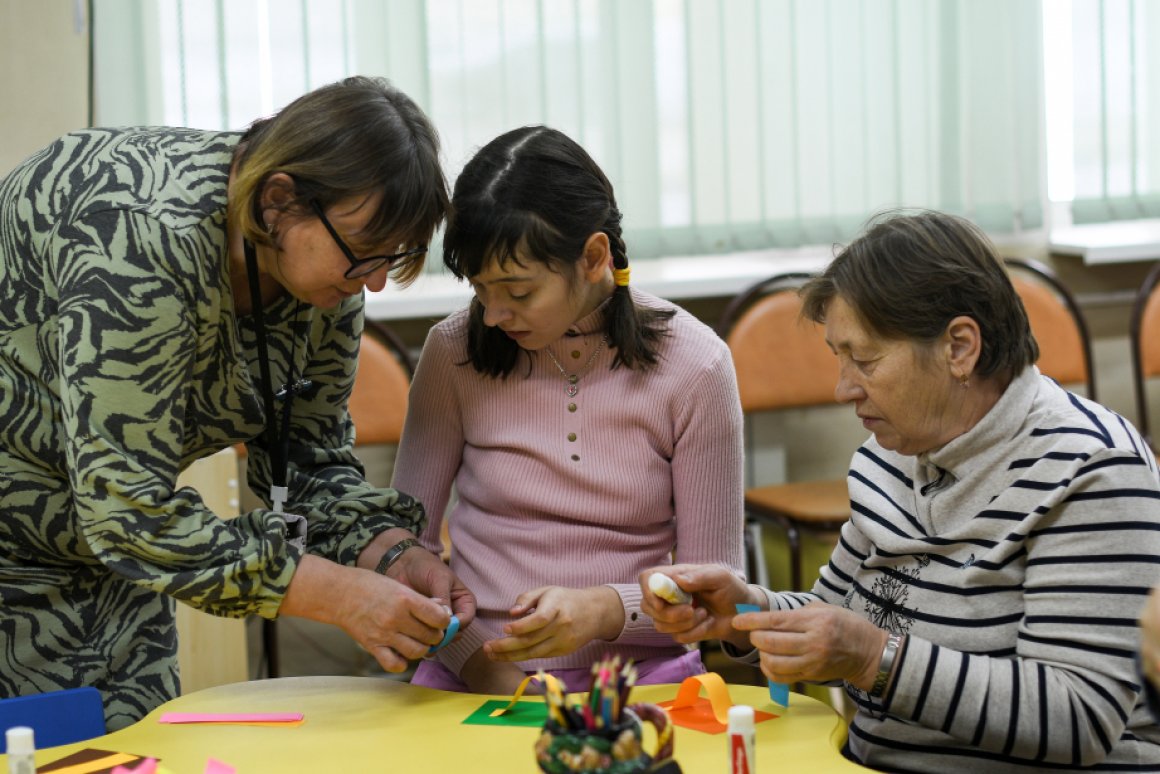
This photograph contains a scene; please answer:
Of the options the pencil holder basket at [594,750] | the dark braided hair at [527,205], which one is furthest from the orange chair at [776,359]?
the pencil holder basket at [594,750]

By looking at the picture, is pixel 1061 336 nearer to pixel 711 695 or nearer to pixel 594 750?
pixel 711 695

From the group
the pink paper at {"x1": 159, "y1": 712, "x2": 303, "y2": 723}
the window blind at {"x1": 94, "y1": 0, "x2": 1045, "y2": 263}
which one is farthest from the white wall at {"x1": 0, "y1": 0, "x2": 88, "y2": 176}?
the pink paper at {"x1": 159, "y1": 712, "x2": 303, "y2": 723}

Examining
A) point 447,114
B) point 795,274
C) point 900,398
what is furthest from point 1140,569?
point 447,114

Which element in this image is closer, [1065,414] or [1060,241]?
[1065,414]

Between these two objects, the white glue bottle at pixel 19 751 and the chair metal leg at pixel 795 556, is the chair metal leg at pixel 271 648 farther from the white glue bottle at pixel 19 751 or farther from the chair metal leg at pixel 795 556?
the white glue bottle at pixel 19 751

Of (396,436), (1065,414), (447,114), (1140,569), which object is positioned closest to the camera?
(1140,569)

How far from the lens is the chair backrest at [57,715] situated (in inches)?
59.6

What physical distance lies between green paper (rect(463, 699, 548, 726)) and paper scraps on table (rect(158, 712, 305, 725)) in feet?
0.68

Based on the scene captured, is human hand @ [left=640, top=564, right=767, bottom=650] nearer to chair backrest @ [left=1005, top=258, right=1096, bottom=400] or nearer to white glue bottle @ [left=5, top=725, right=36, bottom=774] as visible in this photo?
white glue bottle @ [left=5, top=725, right=36, bottom=774]

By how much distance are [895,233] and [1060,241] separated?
2.56m

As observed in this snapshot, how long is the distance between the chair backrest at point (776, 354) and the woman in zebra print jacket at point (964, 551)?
1737 mm

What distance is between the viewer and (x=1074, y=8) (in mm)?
3887

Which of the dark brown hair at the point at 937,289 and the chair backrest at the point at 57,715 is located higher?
the dark brown hair at the point at 937,289

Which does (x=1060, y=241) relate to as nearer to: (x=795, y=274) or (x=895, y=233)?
(x=795, y=274)
